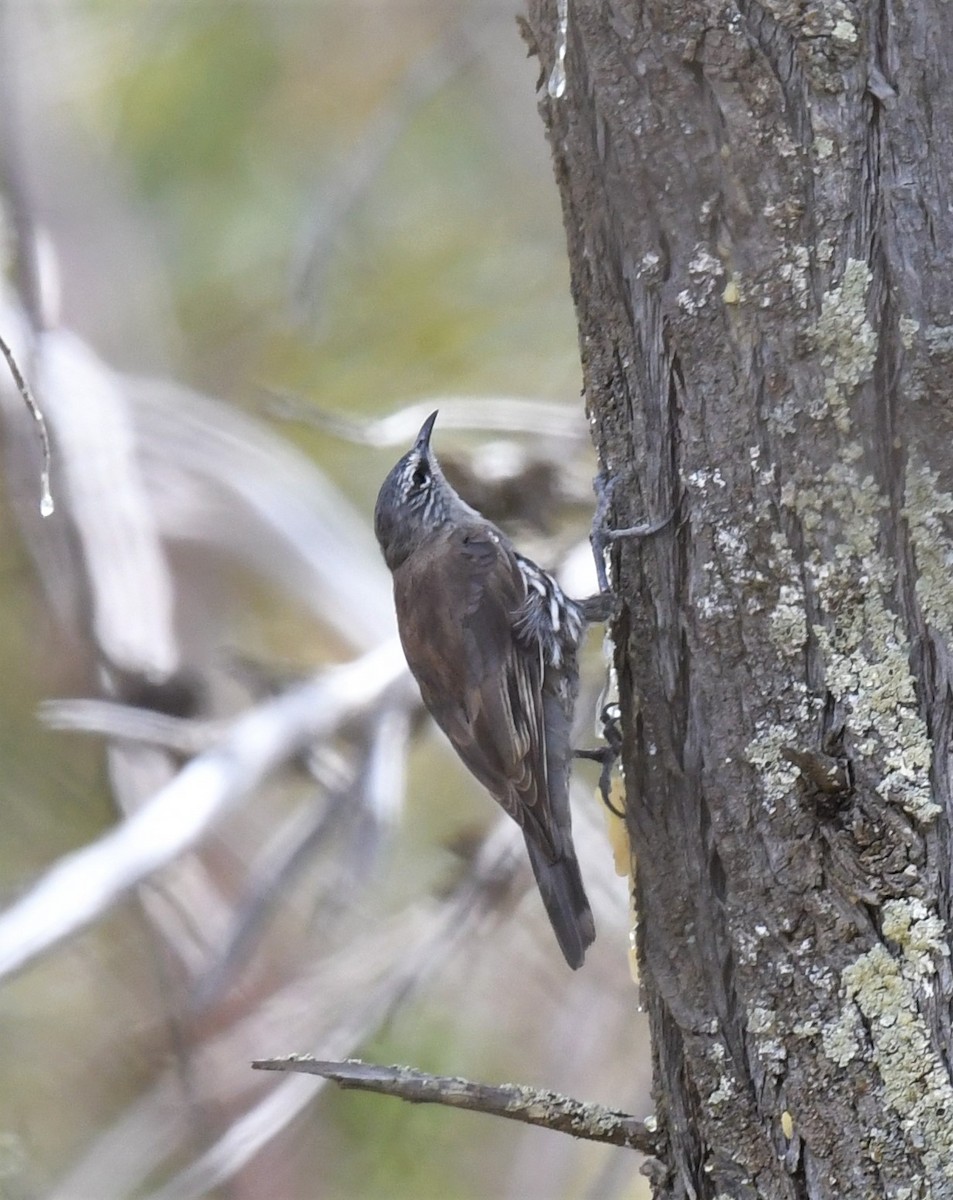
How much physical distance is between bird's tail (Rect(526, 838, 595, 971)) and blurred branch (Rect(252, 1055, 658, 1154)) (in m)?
0.75

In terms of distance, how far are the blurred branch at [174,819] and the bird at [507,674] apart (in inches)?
10.6

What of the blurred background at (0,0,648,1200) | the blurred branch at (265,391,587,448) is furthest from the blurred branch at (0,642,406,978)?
the blurred branch at (265,391,587,448)

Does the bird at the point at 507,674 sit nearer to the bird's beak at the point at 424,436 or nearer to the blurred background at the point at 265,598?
the bird's beak at the point at 424,436

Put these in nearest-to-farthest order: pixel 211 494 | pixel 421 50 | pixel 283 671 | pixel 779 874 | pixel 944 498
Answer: pixel 944 498 → pixel 779 874 → pixel 283 671 → pixel 211 494 → pixel 421 50

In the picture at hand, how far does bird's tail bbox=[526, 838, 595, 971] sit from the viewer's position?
2.66m

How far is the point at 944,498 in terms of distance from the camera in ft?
5.41

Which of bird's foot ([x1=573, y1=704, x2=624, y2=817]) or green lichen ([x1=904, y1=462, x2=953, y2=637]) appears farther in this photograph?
bird's foot ([x1=573, y1=704, x2=624, y2=817])

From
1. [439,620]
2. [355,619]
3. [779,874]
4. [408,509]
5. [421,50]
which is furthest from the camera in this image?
[421,50]

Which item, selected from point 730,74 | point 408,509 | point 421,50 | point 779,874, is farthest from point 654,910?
point 421,50

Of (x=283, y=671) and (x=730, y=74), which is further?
(x=283, y=671)

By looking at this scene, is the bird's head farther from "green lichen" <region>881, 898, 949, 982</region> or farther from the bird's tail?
"green lichen" <region>881, 898, 949, 982</region>

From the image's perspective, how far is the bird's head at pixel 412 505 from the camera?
350 centimetres

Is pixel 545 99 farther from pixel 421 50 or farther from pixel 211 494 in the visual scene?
pixel 421 50

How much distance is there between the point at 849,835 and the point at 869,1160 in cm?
41
